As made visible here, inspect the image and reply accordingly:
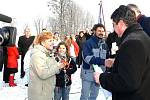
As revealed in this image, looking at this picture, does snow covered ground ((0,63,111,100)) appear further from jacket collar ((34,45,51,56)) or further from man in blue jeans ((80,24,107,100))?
jacket collar ((34,45,51,56))

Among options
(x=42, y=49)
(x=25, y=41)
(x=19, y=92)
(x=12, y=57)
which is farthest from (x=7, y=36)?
(x=25, y=41)

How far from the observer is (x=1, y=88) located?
9.80 meters

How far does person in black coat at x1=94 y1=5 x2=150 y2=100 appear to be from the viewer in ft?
9.90

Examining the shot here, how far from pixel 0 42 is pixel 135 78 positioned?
113cm


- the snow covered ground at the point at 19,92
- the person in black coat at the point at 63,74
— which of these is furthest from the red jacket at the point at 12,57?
the person in black coat at the point at 63,74

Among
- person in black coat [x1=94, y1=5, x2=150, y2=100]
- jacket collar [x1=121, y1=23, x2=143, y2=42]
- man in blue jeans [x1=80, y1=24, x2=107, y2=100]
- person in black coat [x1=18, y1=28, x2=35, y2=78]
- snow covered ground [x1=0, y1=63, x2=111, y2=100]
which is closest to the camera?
person in black coat [x1=94, y1=5, x2=150, y2=100]

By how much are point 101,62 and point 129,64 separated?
9.14 feet

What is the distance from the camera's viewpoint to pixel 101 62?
5789 mm

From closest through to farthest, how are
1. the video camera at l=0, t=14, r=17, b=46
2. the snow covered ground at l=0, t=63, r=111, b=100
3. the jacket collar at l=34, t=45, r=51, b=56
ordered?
the video camera at l=0, t=14, r=17, b=46 < the jacket collar at l=34, t=45, r=51, b=56 < the snow covered ground at l=0, t=63, r=111, b=100

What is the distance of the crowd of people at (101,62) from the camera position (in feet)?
10.0

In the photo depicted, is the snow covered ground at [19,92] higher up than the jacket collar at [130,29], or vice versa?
the jacket collar at [130,29]

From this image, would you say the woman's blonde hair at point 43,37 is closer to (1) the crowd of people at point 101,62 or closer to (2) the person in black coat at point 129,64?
(1) the crowd of people at point 101,62

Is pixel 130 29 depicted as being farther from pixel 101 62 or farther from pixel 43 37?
pixel 101 62

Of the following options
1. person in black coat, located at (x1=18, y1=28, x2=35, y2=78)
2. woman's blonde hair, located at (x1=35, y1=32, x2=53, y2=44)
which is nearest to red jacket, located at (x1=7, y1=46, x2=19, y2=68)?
person in black coat, located at (x1=18, y1=28, x2=35, y2=78)
